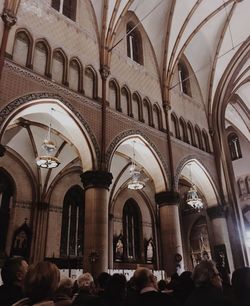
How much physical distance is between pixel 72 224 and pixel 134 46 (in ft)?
33.8

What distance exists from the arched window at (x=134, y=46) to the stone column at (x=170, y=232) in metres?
6.76

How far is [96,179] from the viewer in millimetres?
9727

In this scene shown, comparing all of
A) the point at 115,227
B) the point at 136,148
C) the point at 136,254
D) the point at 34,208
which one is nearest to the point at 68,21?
the point at 136,148

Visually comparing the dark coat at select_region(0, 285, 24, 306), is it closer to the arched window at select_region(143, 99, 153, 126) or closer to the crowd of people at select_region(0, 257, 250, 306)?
the crowd of people at select_region(0, 257, 250, 306)

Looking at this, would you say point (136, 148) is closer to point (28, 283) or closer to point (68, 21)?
point (68, 21)

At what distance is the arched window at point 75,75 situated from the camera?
10758mm

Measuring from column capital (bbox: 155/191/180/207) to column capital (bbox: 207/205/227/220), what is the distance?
372 cm

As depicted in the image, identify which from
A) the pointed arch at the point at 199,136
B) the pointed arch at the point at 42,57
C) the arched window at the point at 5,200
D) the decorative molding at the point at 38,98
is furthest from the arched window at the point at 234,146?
the pointed arch at the point at 42,57

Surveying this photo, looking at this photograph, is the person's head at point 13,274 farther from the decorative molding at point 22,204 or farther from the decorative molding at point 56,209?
the decorative molding at point 56,209

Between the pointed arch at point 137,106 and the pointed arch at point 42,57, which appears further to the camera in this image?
the pointed arch at point 137,106

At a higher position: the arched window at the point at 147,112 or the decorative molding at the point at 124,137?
the arched window at the point at 147,112

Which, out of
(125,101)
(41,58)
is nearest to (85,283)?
(41,58)

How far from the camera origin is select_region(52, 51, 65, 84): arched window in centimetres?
1030

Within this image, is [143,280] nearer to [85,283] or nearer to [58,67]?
[85,283]
